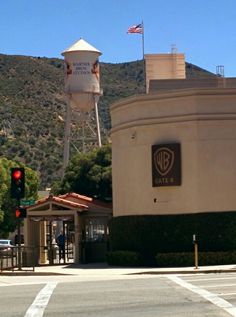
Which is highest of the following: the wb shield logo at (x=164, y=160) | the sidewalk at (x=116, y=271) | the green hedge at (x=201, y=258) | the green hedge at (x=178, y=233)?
the wb shield logo at (x=164, y=160)

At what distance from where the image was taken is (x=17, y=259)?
35.9 metres

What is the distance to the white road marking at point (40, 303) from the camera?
1640 cm

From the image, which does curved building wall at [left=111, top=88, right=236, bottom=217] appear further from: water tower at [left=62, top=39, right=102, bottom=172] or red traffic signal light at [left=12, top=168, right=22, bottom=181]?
water tower at [left=62, top=39, right=102, bottom=172]

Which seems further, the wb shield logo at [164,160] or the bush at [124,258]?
the bush at [124,258]

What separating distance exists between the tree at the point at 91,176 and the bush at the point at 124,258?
75.5 ft

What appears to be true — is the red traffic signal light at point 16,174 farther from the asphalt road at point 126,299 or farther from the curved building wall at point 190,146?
the asphalt road at point 126,299

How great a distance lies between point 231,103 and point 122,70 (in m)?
111

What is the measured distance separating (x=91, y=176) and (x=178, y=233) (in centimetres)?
2718

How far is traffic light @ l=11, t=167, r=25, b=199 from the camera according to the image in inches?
1286

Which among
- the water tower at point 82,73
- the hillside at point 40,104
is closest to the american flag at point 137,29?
the water tower at point 82,73

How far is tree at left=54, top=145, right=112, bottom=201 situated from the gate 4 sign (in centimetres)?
2457

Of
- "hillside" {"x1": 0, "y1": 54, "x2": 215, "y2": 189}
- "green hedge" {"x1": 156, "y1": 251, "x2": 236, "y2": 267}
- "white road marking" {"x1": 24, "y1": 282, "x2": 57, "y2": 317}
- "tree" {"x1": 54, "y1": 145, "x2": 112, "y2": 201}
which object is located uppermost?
"hillside" {"x1": 0, "y1": 54, "x2": 215, "y2": 189}

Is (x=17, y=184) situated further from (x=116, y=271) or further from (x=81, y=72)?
(x=81, y=72)

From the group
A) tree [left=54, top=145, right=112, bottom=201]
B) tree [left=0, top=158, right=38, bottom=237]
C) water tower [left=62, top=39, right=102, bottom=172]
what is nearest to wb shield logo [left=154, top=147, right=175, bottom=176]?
tree [left=54, top=145, right=112, bottom=201]
